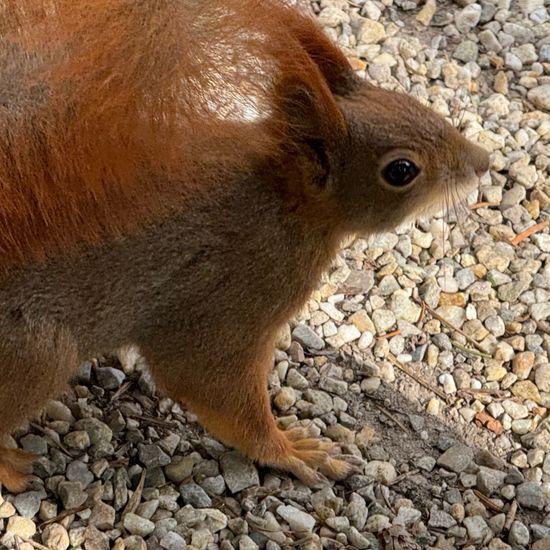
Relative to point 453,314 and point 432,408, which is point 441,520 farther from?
point 453,314

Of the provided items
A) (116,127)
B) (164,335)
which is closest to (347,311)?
(164,335)

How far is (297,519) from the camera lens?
280 cm

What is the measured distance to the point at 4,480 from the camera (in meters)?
2.72

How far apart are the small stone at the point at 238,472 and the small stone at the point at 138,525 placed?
0.25 m

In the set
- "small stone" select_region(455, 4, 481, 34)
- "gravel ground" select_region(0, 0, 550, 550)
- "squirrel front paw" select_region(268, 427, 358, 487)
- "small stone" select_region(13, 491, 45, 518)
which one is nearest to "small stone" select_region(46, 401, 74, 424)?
"gravel ground" select_region(0, 0, 550, 550)

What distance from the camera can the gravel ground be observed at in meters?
2.79

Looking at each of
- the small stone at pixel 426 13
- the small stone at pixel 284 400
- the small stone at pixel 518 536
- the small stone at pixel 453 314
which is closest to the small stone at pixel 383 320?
the small stone at pixel 453 314

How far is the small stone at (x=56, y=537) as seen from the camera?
267 centimetres

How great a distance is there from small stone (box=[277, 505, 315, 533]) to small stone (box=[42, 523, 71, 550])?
0.56 meters

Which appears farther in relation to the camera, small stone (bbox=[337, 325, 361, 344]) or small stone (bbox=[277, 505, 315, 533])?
small stone (bbox=[337, 325, 361, 344])

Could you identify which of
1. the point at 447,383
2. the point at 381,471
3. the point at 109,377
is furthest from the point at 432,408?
the point at 109,377

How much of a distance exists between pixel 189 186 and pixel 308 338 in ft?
2.94

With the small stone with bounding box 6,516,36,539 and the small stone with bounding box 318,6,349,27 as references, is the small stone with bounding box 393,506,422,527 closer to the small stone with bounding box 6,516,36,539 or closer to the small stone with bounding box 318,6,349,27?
the small stone with bounding box 6,516,36,539

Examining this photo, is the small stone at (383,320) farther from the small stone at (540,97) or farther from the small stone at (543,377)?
the small stone at (540,97)
